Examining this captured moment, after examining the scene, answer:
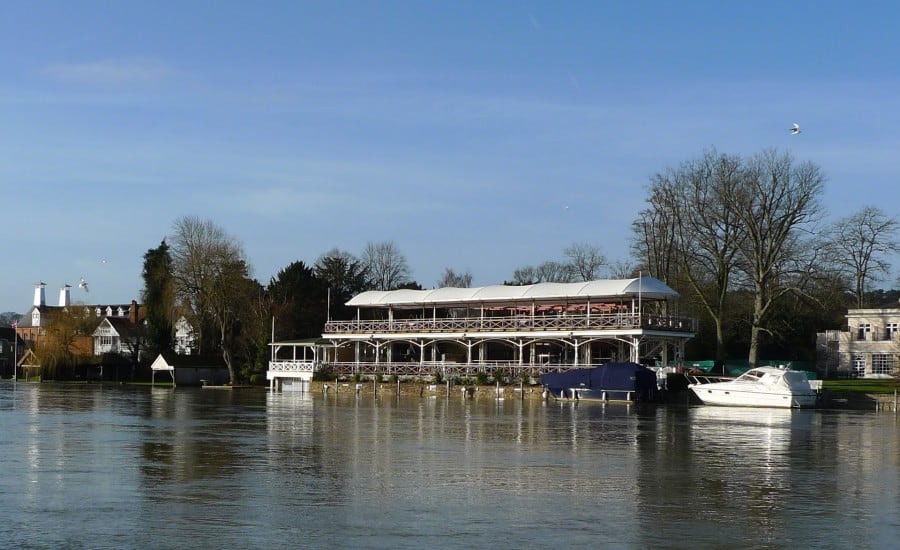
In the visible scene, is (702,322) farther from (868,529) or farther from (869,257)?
(868,529)

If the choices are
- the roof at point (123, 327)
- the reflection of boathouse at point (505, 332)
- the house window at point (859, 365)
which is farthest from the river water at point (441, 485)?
the roof at point (123, 327)

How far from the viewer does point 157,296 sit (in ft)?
300

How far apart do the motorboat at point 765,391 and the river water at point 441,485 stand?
13.8 m

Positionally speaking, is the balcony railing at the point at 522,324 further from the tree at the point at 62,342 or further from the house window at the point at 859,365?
the tree at the point at 62,342

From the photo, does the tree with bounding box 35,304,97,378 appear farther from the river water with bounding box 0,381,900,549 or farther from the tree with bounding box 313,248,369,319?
the river water with bounding box 0,381,900,549

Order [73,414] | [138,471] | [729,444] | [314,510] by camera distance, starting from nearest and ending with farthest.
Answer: [314,510] < [138,471] < [729,444] < [73,414]

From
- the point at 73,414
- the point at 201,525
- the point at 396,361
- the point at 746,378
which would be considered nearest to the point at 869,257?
the point at 746,378

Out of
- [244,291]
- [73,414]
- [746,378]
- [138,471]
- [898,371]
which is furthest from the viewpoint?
[244,291]

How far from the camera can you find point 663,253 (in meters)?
74.3

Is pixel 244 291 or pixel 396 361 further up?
pixel 244 291

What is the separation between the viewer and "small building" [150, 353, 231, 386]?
287ft

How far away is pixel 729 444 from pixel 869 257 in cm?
5307

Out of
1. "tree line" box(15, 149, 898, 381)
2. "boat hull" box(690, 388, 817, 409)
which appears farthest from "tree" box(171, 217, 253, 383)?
"boat hull" box(690, 388, 817, 409)

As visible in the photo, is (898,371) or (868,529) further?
(898,371)
